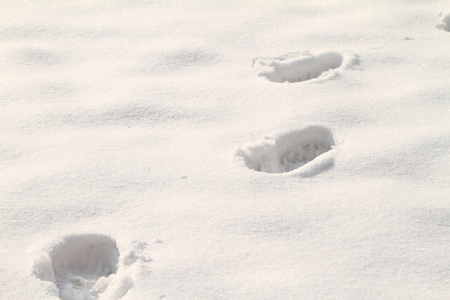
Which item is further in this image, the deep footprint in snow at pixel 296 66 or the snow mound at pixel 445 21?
the snow mound at pixel 445 21

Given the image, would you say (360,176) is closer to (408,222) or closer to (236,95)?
(408,222)

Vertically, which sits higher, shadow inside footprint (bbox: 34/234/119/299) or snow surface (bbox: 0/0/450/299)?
snow surface (bbox: 0/0/450/299)

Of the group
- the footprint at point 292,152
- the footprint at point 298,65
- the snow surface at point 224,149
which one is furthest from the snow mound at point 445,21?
the footprint at point 292,152

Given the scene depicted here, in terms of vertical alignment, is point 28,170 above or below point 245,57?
below

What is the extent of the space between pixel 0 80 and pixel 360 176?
1101mm

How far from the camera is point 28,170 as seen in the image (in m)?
1.38

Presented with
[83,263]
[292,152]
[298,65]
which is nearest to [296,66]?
[298,65]

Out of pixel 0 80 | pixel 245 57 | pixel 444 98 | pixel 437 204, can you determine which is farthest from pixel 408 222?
pixel 0 80

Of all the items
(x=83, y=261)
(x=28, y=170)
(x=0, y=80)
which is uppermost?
(x=0, y=80)

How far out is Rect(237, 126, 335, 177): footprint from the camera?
1.42 meters

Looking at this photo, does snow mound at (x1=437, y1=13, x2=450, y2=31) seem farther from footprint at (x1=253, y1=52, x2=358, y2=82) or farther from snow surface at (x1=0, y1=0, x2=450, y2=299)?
footprint at (x1=253, y1=52, x2=358, y2=82)

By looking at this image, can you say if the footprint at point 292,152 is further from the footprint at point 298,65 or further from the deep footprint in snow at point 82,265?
the deep footprint in snow at point 82,265

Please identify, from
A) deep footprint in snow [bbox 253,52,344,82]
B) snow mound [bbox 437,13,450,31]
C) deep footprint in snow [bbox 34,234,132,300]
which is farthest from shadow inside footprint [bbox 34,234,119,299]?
snow mound [bbox 437,13,450,31]

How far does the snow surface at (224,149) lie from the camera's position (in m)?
1.12
